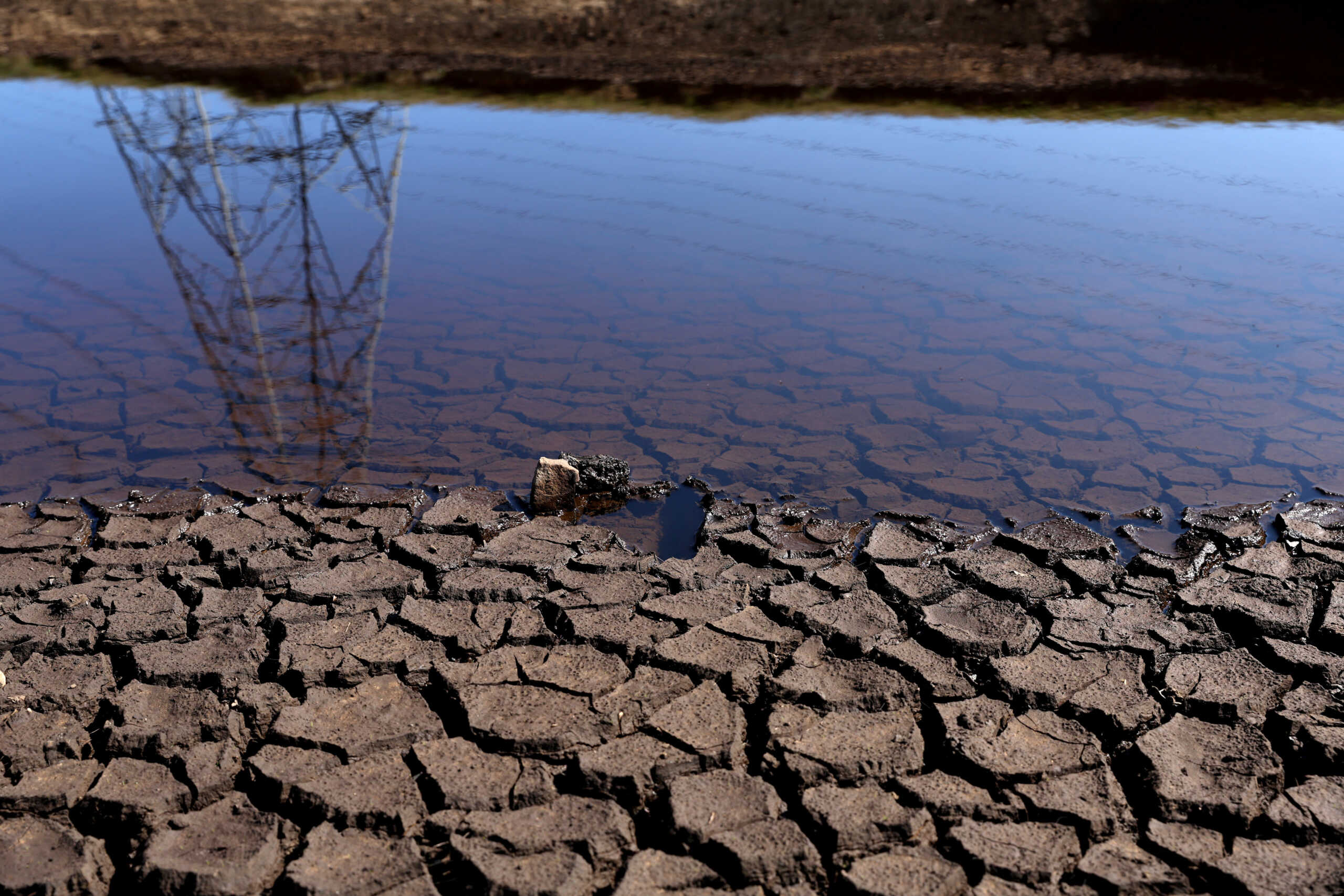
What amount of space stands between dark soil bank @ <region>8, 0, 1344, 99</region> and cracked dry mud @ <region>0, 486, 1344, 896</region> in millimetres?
10606

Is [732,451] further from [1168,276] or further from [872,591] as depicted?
[1168,276]

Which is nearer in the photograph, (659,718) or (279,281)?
(659,718)

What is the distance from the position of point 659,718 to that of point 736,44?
1361 cm

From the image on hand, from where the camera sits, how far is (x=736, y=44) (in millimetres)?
14992

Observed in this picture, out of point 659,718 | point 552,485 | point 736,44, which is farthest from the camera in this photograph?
point 736,44

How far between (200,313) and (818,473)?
14.0 ft

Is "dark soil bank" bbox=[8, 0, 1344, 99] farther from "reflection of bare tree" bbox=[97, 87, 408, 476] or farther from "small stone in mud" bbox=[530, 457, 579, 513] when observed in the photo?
"small stone in mud" bbox=[530, 457, 579, 513]

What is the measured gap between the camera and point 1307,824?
2.71 metres

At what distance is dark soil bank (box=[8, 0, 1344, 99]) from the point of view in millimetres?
13625

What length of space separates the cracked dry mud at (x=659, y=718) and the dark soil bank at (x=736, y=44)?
34.8 feet

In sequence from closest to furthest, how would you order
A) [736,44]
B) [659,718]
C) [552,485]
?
[659,718] < [552,485] < [736,44]

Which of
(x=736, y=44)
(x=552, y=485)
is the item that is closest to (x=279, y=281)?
(x=552, y=485)

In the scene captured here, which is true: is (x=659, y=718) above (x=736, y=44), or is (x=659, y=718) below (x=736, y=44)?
below

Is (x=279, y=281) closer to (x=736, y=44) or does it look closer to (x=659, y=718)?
(x=659, y=718)
